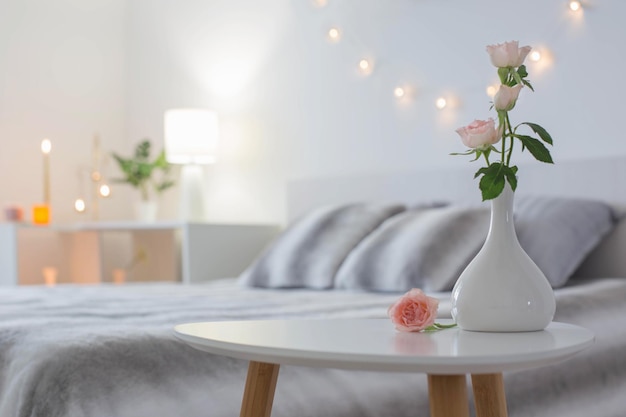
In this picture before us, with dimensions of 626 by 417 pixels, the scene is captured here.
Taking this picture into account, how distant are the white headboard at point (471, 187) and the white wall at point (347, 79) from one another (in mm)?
63

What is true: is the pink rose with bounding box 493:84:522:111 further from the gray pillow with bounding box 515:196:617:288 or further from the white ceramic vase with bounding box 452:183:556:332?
the gray pillow with bounding box 515:196:617:288

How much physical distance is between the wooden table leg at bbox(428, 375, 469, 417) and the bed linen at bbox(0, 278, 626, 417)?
0.47 metres

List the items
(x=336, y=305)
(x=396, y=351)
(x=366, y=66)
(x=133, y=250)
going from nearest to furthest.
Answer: (x=396, y=351)
(x=336, y=305)
(x=366, y=66)
(x=133, y=250)

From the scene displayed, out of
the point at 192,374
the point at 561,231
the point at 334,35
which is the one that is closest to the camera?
the point at 192,374

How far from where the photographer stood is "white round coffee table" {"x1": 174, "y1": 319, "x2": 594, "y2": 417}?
961 millimetres

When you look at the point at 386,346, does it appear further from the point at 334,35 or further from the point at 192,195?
the point at 192,195

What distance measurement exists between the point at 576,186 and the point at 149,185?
2.24 metres

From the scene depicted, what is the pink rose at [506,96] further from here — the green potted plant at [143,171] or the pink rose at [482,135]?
the green potted plant at [143,171]

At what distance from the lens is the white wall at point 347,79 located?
2748 millimetres

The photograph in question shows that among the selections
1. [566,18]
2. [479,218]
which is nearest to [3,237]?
[479,218]

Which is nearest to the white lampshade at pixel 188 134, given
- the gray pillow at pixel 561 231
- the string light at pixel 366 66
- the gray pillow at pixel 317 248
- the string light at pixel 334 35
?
the string light at pixel 334 35

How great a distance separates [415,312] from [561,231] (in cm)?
136

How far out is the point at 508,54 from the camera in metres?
1.22

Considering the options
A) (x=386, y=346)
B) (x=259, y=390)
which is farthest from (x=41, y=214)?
(x=386, y=346)
